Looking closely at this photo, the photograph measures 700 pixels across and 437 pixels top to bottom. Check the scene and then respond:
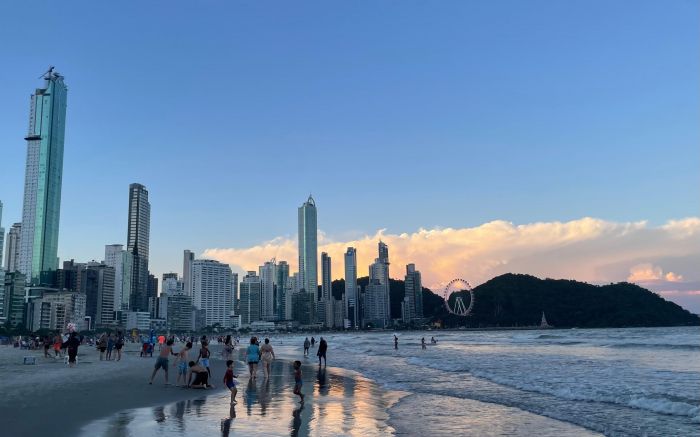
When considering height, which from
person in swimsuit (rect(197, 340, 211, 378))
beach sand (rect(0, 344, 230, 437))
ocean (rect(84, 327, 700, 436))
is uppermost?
person in swimsuit (rect(197, 340, 211, 378))

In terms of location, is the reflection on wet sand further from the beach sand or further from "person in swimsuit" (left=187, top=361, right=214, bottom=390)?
"person in swimsuit" (left=187, top=361, right=214, bottom=390)

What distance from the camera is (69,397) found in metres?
17.2

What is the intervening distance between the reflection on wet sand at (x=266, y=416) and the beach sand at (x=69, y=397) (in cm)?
82

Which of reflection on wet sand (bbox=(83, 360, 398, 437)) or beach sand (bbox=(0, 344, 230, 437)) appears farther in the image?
beach sand (bbox=(0, 344, 230, 437))

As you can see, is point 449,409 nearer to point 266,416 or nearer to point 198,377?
point 266,416

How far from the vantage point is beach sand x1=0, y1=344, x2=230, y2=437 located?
499 inches

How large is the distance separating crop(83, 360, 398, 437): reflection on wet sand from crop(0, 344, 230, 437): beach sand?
82 centimetres

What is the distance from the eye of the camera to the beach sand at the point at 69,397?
499 inches

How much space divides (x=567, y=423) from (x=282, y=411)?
8412 mm

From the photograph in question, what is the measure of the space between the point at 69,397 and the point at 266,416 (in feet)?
23.9

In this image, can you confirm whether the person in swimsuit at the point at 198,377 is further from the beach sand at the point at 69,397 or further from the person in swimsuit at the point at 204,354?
the person in swimsuit at the point at 204,354

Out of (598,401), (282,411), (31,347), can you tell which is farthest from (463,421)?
(31,347)

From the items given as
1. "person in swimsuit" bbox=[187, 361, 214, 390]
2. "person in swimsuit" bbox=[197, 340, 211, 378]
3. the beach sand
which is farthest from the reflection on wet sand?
"person in swimsuit" bbox=[197, 340, 211, 378]

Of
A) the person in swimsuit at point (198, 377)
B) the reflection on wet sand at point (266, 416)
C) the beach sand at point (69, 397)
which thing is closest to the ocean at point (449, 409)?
the reflection on wet sand at point (266, 416)
